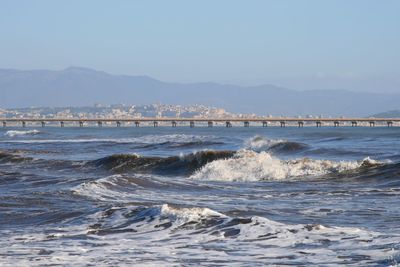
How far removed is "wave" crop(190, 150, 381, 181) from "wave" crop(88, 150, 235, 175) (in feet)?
9.04

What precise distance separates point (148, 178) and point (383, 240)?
12.1 meters

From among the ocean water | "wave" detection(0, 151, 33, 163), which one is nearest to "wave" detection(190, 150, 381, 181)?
the ocean water

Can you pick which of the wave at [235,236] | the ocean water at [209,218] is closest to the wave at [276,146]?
the ocean water at [209,218]

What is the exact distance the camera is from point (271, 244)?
12.2m

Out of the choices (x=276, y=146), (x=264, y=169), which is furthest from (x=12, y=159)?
(x=276, y=146)

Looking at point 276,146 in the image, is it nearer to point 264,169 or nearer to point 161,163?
point 161,163

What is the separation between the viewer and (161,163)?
3375 cm

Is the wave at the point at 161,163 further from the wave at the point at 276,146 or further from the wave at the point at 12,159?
the wave at the point at 276,146

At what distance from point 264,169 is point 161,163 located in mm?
7329

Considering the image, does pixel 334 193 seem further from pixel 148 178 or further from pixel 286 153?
pixel 286 153

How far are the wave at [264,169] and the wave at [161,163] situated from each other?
2755 millimetres

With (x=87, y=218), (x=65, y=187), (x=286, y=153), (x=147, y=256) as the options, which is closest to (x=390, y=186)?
(x=65, y=187)

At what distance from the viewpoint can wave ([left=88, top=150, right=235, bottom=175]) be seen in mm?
32094

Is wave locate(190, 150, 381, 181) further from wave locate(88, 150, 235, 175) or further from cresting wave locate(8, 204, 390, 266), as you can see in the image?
cresting wave locate(8, 204, 390, 266)
